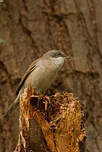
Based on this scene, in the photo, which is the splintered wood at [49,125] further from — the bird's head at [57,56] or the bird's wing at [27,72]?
the bird's head at [57,56]

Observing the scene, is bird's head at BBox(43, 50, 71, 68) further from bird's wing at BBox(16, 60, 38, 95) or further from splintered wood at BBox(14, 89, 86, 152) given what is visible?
splintered wood at BBox(14, 89, 86, 152)

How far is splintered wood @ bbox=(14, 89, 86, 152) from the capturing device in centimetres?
413

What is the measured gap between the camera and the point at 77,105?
4293mm

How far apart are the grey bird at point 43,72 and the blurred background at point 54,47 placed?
9cm

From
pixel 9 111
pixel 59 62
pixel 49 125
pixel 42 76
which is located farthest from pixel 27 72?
pixel 49 125

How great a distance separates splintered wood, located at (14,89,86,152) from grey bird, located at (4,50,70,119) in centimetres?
166

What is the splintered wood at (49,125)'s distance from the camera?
4.13 m

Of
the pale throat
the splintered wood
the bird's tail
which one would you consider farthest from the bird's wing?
the splintered wood

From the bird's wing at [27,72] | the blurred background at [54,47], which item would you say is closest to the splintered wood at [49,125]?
the bird's wing at [27,72]

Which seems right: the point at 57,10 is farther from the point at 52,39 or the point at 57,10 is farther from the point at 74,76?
the point at 74,76

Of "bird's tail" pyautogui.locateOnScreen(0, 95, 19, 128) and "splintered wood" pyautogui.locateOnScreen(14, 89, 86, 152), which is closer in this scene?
"splintered wood" pyautogui.locateOnScreen(14, 89, 86, 152)

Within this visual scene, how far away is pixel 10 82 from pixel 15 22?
0.89 meters

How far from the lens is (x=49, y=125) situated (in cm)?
418

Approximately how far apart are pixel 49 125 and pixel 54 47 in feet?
7.27
